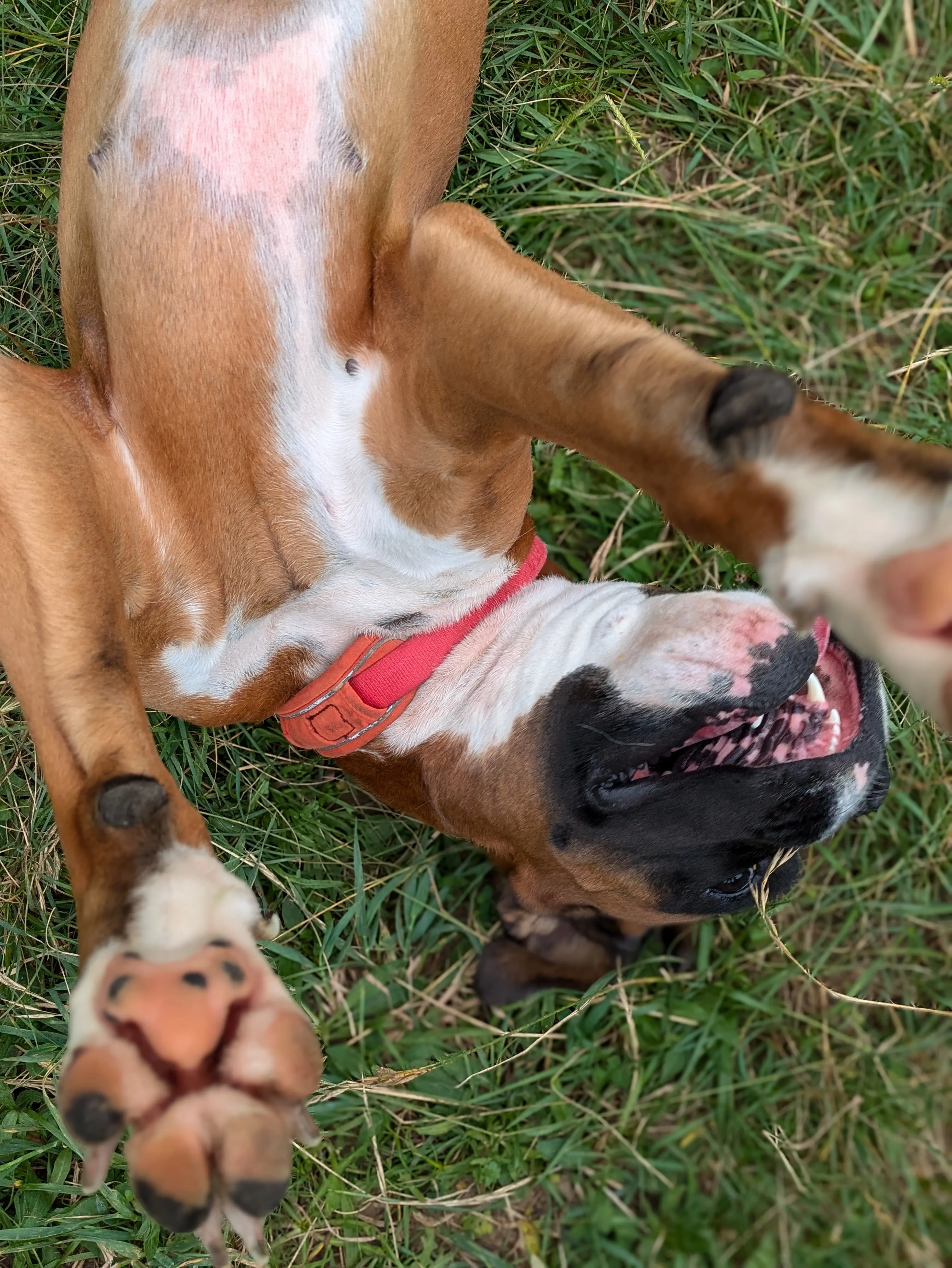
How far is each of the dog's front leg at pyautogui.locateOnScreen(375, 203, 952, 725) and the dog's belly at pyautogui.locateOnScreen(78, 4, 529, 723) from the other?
37cm

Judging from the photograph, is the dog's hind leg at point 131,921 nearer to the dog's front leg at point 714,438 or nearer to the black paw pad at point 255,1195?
the black paw pad at point 255,1195

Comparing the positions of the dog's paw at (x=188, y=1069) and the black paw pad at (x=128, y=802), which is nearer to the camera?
the dog's paw at (x=188, y=1069)

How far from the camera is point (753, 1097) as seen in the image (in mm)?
4035

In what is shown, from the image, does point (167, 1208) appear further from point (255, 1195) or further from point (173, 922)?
point (173, 922)

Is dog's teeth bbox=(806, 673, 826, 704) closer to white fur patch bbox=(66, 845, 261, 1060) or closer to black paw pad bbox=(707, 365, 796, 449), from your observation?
black paw pad bbox=(707, 365, 796, 449)

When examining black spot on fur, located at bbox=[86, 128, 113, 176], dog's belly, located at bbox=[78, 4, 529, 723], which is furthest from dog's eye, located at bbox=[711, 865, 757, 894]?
black spot on fur, located at bbox=[86, 128, 113, 176]

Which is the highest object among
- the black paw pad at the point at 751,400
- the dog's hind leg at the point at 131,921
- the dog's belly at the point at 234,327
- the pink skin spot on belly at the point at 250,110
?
the black paw pad at the point at 751,400

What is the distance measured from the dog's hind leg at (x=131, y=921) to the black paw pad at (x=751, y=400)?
1197mm

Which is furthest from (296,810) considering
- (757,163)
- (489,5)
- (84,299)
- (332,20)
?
(757,163)

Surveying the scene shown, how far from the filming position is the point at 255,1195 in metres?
1.69

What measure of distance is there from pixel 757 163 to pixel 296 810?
2921 millimetres

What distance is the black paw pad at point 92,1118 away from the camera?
1.67 meters

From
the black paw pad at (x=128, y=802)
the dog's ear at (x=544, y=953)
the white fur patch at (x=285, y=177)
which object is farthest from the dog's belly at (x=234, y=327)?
the dog's ear at (x=544, y=953)

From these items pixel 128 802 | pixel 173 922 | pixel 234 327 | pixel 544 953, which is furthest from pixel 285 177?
pixel 544 953
